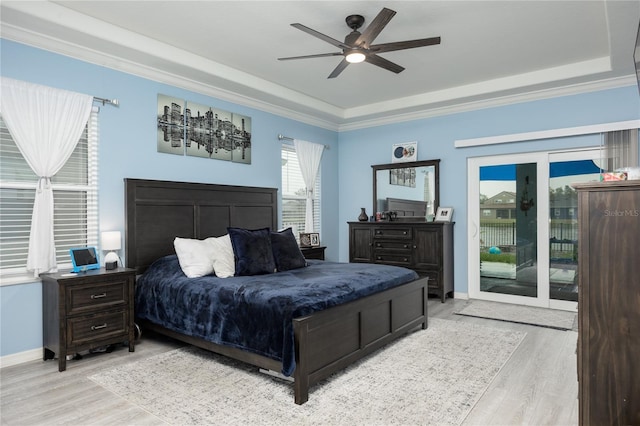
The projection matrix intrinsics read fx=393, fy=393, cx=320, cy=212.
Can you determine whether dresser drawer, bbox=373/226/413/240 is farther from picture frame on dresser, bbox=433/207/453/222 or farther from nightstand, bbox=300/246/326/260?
nightstand, bbox=300/246/326/260

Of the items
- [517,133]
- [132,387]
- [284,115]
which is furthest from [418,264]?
Result: [132,387]

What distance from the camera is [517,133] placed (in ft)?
17.1

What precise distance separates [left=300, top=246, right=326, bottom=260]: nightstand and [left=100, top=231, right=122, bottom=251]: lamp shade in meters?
2.57

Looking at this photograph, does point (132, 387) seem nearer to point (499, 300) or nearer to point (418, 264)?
point (418, 264)

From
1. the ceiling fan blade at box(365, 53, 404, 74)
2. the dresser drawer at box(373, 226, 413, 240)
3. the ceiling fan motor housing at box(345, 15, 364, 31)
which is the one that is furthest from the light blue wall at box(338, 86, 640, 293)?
the ceiling fan motor housing at box(345, 15, 364, 31)

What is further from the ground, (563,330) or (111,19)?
(111,19)

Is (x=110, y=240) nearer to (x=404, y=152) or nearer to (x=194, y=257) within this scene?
(x=194, y=257)

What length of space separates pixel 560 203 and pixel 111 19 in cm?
535

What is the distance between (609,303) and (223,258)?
2.99m

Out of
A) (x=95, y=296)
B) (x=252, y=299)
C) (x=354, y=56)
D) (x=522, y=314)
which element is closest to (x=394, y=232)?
(x=522, y=314)

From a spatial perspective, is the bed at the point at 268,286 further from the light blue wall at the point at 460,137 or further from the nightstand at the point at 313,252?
the light blue wall at the point at 460,137

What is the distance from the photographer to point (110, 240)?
12.0 ft

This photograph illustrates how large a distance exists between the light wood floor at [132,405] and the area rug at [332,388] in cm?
9

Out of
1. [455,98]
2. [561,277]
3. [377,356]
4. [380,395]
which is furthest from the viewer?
[455,98]
